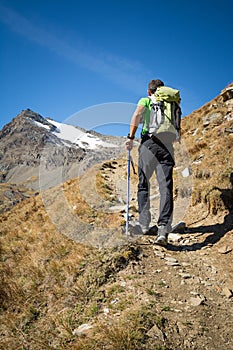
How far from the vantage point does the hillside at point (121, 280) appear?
310cm

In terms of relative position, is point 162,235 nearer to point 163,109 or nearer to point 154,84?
point 163,109

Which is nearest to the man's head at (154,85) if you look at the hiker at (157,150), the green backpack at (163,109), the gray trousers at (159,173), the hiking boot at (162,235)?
the hiker at (157,150)

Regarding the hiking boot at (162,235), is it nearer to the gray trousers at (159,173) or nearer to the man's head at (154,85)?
the gray trousers at (159,173)

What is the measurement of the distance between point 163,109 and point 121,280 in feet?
11.3

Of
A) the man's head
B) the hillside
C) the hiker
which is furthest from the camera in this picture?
the man's head

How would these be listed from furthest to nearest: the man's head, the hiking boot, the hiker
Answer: the man's head, the hiker, the hiking boot

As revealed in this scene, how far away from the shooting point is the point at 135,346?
2811 millimetres

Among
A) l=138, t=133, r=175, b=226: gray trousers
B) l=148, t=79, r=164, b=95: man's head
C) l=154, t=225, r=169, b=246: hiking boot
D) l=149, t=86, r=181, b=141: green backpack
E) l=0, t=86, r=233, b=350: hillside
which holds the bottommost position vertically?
l=0, t=86, r=233, b=350: hillside

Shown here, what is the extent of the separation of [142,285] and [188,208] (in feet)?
13.7

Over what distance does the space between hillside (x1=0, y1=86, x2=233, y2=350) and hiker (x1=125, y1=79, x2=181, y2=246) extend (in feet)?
2.00

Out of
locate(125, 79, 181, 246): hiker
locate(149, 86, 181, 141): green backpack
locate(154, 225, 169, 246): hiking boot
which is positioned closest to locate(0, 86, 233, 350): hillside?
locate(154, 225, 169, 246): hiking boot

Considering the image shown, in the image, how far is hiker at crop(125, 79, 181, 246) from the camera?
5.31 m

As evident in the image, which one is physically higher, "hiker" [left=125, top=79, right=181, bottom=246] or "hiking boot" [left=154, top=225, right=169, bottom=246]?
"hiker" [left=125, top=79, right=181, bottom=246]

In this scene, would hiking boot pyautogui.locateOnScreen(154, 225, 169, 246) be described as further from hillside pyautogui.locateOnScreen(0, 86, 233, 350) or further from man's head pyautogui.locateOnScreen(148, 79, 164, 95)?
man's head pyautogui.locateOnScreen(148, 79, 164, 95)
